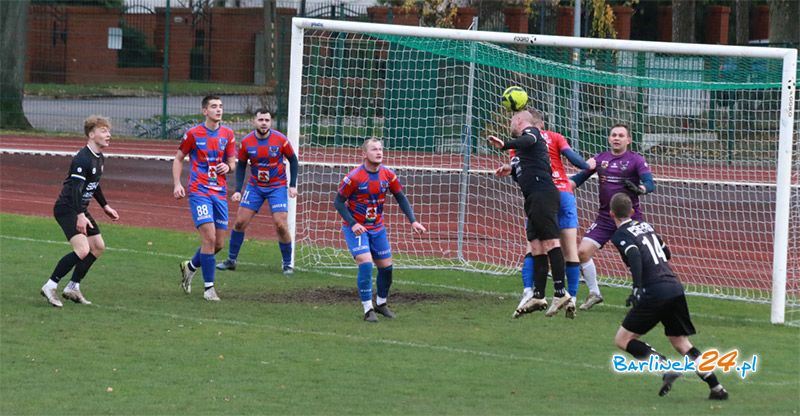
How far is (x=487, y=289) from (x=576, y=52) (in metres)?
8.59

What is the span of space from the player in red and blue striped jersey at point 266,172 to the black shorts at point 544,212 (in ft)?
11.4

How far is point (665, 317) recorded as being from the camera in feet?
28.6

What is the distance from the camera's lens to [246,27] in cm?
3919

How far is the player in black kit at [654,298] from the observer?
28.4 ft

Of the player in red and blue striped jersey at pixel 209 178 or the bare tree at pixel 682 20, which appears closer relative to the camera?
the player in red and blue striped jersey at pixel 209 178

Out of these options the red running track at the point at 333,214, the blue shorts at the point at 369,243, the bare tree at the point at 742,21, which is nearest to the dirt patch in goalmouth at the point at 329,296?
the blue shorts at the point at 369,243

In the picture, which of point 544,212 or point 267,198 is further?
point 267,198

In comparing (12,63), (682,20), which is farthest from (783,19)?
(12,63)

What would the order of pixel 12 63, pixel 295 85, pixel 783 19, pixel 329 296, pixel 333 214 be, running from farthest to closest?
pixel 12 63, pixel 783 19, pixel 333 214, pixel 295 85, pixel 329 296

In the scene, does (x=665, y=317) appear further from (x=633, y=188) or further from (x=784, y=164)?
(x=784, y=164)

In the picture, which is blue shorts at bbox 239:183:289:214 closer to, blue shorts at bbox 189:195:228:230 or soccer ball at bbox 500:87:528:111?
blue shorts at bbox 189:195:228:230

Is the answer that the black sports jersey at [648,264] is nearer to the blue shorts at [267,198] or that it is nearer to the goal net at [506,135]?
the goal net at [506,135]

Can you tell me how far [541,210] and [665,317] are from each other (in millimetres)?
2600

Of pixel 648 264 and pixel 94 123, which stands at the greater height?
pixel 94 123
